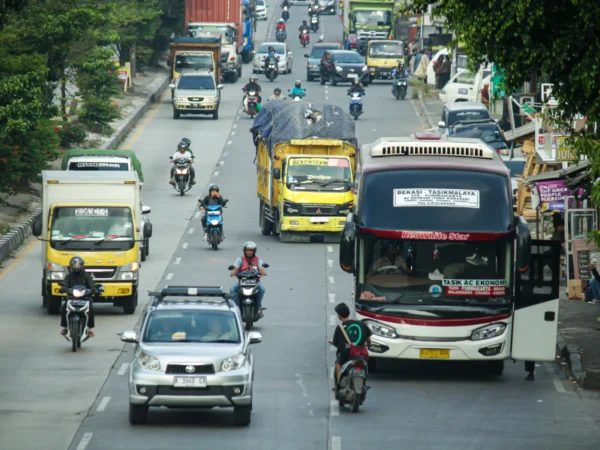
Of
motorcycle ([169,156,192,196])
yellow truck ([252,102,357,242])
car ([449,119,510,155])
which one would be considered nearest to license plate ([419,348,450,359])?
yellow truck ([252,102,357,242])

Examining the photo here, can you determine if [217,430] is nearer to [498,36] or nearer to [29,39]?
[498,36]

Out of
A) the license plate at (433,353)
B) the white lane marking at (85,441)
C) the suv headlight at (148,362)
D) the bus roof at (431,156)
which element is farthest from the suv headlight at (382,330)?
the white lane marking at (85,441)

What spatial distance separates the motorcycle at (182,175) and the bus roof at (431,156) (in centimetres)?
2097

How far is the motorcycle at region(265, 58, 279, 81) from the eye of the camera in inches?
2960

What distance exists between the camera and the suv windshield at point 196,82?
59312mm

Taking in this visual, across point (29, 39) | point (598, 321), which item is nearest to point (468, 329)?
point (598, 321)

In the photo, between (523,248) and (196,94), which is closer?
(523,248)

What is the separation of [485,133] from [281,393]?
29.9m

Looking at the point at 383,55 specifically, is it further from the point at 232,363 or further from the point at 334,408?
the point at 232,363

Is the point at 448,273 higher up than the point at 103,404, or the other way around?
the point at 448,273

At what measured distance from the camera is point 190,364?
16609mm

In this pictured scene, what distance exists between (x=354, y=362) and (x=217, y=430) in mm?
2049


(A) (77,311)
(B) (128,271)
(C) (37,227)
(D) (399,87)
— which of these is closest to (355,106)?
(D) (399,87)

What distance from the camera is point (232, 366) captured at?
1680 centimetres
